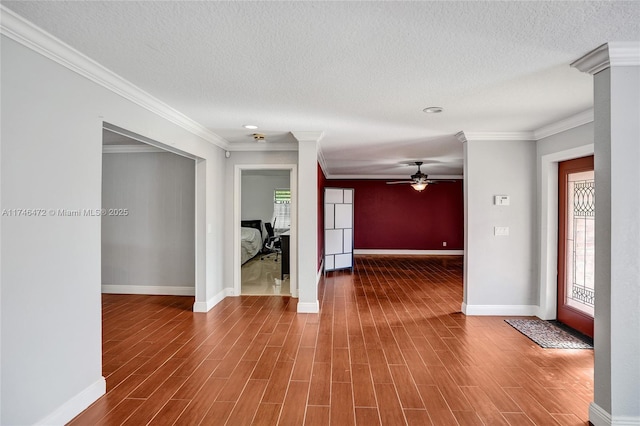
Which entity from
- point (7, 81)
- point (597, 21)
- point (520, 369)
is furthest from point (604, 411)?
point (7, 81)

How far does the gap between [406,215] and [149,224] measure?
7.09 m

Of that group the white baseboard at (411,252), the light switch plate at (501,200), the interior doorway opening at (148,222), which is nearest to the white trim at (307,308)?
the interior doorway opening at (148,222)

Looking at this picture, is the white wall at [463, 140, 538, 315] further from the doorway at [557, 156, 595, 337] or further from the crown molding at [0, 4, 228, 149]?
the crown molding at [0, 4, 228, 149]

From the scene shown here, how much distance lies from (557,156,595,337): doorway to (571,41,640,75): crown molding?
1.90 meters

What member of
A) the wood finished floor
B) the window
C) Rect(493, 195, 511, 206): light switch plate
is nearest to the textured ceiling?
Rect(493, 195, 511, 206): light switch plate

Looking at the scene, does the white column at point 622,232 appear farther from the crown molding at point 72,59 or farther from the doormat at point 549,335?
the crown molding at point 72,59

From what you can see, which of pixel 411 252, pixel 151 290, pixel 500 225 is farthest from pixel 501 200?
pixel 411 252

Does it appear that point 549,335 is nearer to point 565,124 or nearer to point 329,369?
point 565,124

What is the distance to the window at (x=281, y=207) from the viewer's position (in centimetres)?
1082

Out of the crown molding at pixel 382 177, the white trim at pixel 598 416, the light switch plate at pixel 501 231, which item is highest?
the crown molding at pixel 382 177

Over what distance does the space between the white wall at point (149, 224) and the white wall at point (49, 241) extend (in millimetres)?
2737

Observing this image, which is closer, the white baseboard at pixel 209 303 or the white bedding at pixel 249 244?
the white baseboard at pixel 209 303

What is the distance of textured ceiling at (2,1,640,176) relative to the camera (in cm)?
169

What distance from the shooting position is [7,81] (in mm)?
1749
